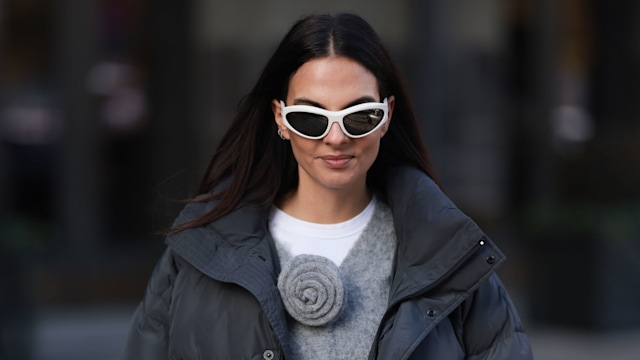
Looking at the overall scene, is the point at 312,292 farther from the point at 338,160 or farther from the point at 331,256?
the point at 338,160

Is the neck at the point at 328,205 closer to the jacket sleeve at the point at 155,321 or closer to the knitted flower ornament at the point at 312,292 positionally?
the knitted flower ornament at the point at 312,292

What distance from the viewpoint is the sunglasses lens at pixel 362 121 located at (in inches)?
108

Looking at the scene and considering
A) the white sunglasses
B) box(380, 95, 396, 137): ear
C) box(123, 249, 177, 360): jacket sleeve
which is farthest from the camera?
box(123, 249, 177, 360): jacket sleeve

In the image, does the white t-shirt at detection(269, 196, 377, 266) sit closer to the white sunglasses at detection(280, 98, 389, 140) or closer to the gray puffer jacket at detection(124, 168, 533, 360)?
the gray puffer jacket at detection(124, 168, 533, 360)

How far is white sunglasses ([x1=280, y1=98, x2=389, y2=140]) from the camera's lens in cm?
274

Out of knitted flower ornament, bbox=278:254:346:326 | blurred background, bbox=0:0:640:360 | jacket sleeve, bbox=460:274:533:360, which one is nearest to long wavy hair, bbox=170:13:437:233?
knitted flower ornament, bbox=278:254:346:326

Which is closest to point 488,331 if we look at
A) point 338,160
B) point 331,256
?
point 331,256

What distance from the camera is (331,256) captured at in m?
2.97

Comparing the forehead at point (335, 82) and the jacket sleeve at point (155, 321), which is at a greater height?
the forehead at point (335, 82)

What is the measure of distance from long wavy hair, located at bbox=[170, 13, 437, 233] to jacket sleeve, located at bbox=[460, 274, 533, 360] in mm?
405

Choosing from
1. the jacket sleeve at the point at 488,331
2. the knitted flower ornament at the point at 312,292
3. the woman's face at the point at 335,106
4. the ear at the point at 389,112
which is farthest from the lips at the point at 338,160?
the jacket sleeve at the point at 488,331

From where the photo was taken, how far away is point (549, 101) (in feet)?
35.4

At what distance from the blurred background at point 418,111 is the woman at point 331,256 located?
16.4 ft

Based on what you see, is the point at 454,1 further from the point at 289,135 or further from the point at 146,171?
the point at 289,135
